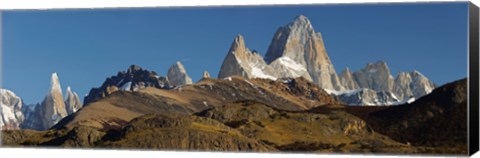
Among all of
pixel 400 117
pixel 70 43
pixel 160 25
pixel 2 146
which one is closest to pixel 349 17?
pixel 400 117

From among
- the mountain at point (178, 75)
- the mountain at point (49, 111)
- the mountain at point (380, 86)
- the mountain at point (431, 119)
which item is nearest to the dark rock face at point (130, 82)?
the mountain at point (178, 75)

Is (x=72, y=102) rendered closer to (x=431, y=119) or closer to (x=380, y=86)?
(x=380, y=86)

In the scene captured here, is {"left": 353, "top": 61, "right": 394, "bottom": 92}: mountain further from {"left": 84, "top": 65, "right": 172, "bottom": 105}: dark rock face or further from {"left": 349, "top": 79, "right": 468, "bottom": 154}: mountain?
{"left": 84, "top": 65, "right": 172, "bottom": 105}: dark rock face

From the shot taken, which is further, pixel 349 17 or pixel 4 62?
pixel 4 62

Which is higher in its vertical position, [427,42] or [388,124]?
[427,42]

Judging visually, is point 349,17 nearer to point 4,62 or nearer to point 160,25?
point 160,25

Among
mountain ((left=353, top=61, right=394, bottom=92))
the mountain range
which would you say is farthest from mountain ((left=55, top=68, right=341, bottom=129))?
mountain ((left=353, top=61, right=394, bottom=92))
